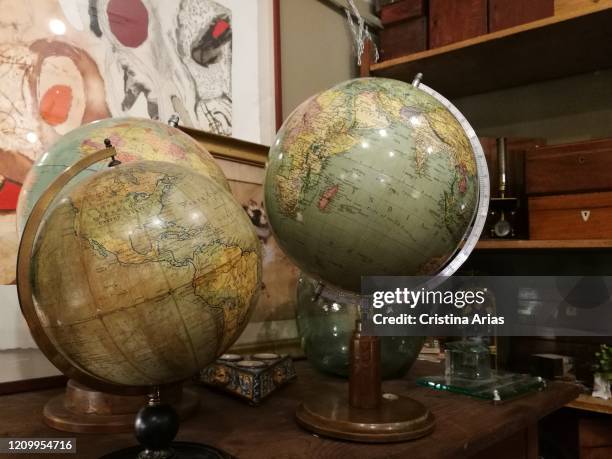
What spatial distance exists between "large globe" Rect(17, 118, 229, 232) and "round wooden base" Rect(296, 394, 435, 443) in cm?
47

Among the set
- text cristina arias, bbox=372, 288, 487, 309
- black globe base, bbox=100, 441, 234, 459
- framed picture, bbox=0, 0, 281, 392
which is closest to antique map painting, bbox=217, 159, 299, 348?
framed picture, bbox=0, 0, 281, 392

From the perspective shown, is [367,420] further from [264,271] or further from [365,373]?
[264,271]

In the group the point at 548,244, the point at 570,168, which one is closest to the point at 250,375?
the point at 548,244

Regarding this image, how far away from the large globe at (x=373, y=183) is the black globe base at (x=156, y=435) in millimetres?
332

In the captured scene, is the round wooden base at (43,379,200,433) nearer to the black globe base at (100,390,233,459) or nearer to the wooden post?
the black globe base at (100,390,233,459)

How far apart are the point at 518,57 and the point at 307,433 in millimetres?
1542

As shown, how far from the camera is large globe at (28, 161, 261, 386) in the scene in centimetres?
66

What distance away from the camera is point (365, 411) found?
2.97 ft

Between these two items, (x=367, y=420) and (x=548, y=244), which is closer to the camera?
(x=367, y=420)

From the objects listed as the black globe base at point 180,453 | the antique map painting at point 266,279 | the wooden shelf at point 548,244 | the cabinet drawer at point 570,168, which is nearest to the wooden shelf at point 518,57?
the cabinet drawer at point 570,168

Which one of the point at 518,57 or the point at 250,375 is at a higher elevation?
the point at 518,57

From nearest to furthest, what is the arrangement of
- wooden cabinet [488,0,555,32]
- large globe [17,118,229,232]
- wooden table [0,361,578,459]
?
wooden table [0,361,578,459]
large globe [17,118,229,232]
wooden cabinet [488,0,555,32]

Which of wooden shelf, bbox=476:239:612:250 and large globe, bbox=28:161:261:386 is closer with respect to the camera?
large globe, bbox=28:161:261:386

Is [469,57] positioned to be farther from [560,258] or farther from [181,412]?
[181,412]
